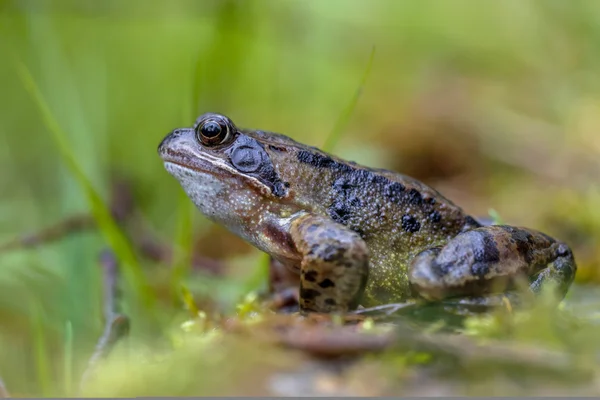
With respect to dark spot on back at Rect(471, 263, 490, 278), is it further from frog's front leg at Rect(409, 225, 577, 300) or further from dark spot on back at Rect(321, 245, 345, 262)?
dark spot on back at Rect(321, 245, 345, 262)

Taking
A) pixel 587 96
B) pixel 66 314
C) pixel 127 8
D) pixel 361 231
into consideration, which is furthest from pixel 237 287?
pixel 587 96

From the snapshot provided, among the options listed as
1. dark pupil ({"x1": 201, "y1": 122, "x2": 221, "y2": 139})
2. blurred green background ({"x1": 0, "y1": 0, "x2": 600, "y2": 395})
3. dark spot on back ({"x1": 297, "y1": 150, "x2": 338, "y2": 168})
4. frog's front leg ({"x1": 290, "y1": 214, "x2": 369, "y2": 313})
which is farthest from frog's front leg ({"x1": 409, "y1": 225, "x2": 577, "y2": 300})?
blurred green background ({"x1": 0, "y1": 0, "x2": 600, "y2": 395})

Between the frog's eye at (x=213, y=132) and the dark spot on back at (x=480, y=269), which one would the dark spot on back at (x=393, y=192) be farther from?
the frog's eye at (x=213, y=132)

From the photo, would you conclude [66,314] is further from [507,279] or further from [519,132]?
[519,132]

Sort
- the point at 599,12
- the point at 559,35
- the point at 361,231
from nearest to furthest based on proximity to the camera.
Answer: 1. the point at 361,231
2. the point at 599,12
3. the point at 559,35

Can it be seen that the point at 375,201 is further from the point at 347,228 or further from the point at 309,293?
the point at 309,293

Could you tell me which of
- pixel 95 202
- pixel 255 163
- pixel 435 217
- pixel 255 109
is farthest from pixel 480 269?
pixel 255 109

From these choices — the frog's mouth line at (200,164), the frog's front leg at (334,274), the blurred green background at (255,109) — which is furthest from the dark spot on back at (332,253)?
the blurred green background at (255,109)
